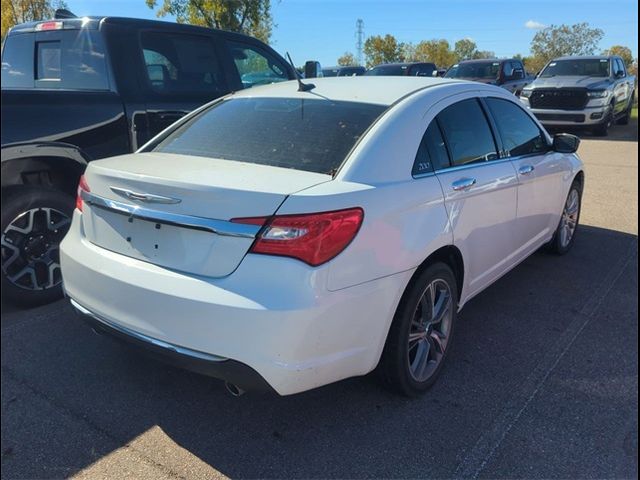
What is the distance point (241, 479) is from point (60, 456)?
0.84 metres

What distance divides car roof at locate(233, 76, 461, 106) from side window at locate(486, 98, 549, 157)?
52 cm

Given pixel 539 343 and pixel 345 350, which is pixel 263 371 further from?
pixel 539 343

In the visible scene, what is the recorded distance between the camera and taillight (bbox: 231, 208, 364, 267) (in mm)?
2273

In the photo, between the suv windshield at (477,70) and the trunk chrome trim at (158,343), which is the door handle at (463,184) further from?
the suv windshield at (477,70)

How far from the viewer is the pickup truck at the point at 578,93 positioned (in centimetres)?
1375

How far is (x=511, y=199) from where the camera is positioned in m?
3.81

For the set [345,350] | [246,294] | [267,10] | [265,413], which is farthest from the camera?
[267,10]

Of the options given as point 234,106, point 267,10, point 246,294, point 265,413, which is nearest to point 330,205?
point 246,294

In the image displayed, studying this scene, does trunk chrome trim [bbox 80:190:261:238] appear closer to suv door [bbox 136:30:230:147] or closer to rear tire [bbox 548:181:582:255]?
suv door [bbox 136:30:230:147]

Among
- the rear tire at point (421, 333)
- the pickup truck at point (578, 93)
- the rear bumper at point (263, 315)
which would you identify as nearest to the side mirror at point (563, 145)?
the rear tire at point (421, 333)

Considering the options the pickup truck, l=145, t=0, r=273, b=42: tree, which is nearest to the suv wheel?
l=145, t=0, r=273, b=42: tree

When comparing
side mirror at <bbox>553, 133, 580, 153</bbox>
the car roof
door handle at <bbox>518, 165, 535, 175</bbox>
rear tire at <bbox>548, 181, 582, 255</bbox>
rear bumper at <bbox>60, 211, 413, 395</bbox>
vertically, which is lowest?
rear tire at <bbox>548, 181, 582, 255</bbox>

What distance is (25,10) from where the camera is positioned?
443 cm

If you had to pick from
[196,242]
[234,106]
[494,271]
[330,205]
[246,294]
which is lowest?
[494,271]
